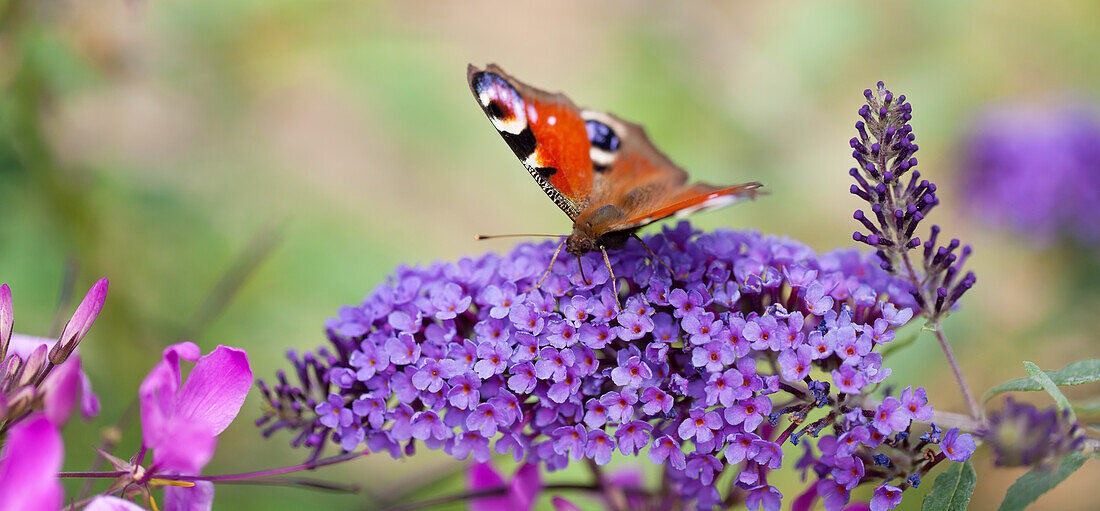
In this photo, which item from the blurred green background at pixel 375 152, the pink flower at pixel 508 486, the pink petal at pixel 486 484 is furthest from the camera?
the blurred green background at pixel 375 152

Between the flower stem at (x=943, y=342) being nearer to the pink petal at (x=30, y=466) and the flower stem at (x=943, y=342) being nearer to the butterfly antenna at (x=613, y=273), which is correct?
the butterfly antenna at (x=613, y=273)

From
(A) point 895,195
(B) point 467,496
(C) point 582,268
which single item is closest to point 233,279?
(B) point 467,496

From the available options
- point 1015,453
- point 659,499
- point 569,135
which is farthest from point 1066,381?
point 569,135

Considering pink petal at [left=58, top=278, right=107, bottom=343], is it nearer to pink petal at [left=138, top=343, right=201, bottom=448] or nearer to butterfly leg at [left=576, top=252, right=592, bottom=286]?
pink petal at [left=138, top=343, right=201, bottom=448]

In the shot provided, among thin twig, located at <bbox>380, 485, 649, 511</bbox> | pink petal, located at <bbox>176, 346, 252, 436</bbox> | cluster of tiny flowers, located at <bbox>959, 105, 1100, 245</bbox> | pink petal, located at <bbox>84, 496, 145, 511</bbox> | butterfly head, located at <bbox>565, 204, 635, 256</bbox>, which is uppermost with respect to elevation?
cluster of tiny flowers, located at <bbox>959, 105, 1100, 245</bbox>

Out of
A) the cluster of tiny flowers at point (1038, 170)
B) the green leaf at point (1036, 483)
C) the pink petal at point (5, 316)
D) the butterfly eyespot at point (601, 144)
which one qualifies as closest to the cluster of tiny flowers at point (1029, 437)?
the green leaf at point (1036, 483)

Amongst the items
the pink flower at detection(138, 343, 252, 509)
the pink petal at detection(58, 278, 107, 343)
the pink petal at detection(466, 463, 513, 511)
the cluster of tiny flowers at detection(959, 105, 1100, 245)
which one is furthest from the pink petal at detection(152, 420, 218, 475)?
the cluster of tiny flowers at detection(959, 105, 1100, 245)

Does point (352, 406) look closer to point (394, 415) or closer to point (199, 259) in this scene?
point (394, 415)
